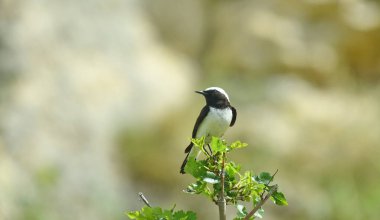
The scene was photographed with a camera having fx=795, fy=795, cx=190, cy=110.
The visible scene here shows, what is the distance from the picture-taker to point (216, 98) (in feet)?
16.0

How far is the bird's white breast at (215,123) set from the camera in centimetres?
469

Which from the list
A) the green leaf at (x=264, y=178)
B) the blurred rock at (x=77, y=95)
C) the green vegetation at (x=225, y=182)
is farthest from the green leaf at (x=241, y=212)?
the blurred rock at (x=77, y=95)

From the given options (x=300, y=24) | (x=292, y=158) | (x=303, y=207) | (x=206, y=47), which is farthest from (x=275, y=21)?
(x=303, y=207)

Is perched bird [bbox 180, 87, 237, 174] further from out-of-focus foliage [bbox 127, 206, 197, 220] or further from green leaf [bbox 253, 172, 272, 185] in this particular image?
out-of-focus foliage [bbox 127, 206, 197, 220]

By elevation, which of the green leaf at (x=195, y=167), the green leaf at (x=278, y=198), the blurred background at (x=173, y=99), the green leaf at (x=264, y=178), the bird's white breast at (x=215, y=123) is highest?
the blurred background at (x=173, y=99)

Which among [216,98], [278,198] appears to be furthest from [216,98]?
[278,198]

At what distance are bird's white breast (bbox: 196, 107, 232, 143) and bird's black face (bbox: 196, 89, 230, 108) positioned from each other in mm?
53

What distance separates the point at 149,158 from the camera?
1341 centimetres

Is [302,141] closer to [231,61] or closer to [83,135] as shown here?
[231,61]

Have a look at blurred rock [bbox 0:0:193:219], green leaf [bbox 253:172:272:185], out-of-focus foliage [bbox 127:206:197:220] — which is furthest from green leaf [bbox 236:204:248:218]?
blurred rock [bbox 0:0:193:219]

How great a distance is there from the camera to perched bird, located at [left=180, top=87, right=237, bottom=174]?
4.70m

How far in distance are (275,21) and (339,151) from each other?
2699mm

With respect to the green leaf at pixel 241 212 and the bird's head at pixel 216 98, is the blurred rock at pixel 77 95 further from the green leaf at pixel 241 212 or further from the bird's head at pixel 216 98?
the green leaf at pixel 241 212

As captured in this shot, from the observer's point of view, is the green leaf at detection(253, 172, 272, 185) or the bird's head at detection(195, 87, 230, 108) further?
the bird's head at detection(195, 87, 230, 108)
